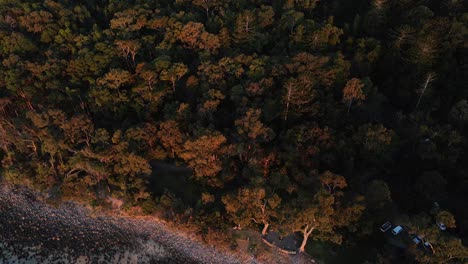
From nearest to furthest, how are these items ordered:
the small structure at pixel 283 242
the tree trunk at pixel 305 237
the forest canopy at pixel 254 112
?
the tree trunk at pixel 305 237
the forest canopy at pixel 254 112
the small structure at pixel 283 242

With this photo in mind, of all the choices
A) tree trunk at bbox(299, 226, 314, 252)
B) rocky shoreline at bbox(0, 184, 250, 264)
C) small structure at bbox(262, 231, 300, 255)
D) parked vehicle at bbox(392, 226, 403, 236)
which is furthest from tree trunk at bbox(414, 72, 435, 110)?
rocky shoreline at bbox(0, 184, 250, 264)

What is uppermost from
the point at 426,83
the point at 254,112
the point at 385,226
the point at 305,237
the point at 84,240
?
the point at 426,83

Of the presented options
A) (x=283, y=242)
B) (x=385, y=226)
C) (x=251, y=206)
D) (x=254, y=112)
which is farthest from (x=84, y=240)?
(x=385, y=226)

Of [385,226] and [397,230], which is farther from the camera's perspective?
[385,226]

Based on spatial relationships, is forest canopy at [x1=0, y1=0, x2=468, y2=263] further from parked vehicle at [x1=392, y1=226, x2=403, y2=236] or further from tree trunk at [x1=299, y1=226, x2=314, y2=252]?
parked vehicle at [x1=392, y1=226, x2=403, y2=236]

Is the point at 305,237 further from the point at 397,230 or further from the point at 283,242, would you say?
the point at 397,230

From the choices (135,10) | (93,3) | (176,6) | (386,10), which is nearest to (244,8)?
(176,6)

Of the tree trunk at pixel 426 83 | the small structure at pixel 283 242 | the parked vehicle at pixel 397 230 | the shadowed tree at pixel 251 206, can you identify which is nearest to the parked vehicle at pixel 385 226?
the parked vehicle at pixel 397 230

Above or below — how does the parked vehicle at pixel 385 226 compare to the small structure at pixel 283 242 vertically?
above

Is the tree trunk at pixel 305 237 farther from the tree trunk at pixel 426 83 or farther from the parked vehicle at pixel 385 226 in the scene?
the tree trunk at pixel 426 83
